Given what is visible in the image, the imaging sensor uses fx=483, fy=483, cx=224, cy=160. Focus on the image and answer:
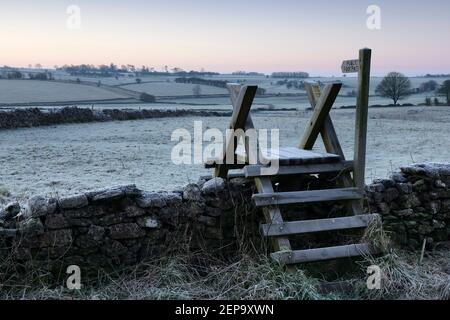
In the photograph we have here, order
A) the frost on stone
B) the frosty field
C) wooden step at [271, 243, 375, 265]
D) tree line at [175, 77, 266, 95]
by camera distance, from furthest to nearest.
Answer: tree line at [175, 77, 266, 95], the frosty field, the frost on stone, wooden step at [271, 243, 375, 265]

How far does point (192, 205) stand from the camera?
5473mm

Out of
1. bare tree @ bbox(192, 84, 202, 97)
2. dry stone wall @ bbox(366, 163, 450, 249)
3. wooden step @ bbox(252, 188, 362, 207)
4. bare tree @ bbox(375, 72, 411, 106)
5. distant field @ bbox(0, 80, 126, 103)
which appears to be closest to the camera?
wooden step @ bbox(252, 188, 362, 207)

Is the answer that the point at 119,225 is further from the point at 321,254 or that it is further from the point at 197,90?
the point at 197,90

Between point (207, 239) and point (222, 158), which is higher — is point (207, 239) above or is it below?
below

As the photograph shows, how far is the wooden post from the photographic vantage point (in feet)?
18.0

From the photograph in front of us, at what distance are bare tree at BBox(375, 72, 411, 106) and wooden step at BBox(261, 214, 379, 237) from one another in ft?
116

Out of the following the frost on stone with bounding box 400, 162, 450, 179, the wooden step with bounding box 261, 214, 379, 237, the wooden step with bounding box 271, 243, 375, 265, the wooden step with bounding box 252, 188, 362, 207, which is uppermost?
the frost on stone with bounding box 400, 162, 450, 179

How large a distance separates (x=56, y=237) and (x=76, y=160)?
7.93m

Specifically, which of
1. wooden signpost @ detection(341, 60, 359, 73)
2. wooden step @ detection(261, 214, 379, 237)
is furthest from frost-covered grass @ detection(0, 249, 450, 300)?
wooden signpost @ detection(341, 60, 359, 73)

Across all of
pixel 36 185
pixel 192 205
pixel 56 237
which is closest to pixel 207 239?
pixel 192 205

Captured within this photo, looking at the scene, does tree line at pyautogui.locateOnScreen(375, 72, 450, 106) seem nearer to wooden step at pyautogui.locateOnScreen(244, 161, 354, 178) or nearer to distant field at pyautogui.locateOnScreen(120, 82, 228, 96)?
distant field at pyautogui.locateOnScreen(120, 82, 228, 96)

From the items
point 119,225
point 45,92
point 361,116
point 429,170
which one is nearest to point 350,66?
point 361,116
